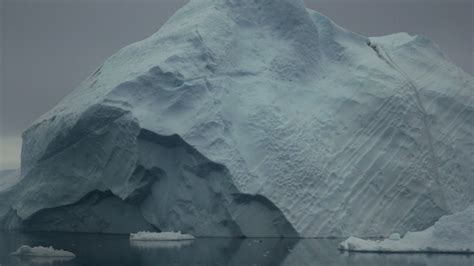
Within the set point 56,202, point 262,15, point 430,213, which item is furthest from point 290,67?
point 56,202

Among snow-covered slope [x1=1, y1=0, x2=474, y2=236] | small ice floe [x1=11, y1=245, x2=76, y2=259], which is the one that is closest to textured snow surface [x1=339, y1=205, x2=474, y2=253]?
snow-covered slope [x1=1, y1=0, x2=474, y2=236]

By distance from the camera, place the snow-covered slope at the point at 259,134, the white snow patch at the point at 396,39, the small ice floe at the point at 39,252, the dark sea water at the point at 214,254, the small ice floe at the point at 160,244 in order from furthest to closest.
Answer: the white snow patch at the point at 396,39, the snow-covered slope at the point at 259,134, the small ice floe at the point at 160,244, the small ice floe at the point at 39,252, the dark sea water at the point at 214,254

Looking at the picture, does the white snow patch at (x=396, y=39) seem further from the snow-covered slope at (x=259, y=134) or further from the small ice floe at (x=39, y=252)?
the small ice floe at (x=39, y=252)

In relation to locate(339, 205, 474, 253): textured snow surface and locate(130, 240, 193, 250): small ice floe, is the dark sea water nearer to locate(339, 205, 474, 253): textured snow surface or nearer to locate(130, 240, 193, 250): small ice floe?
locate(130, 240, 193, 250): small ice floe

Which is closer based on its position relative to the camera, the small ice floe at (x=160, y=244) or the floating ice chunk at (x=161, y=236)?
the small ice floe at (x=160, y=244)

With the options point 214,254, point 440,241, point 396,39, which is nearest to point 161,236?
point 214,254

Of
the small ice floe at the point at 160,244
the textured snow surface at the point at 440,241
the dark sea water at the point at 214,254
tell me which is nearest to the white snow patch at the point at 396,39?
the dark sea water at the point at 214,254

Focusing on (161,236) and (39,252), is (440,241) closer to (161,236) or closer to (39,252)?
(161,236)
